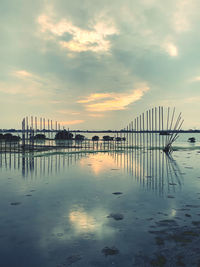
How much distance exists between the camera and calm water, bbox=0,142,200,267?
16.4 feet

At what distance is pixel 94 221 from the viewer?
7.05 metres

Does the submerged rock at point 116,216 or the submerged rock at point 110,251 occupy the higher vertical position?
the submerged rock at point 110,251

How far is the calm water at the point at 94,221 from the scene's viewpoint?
5.01 m

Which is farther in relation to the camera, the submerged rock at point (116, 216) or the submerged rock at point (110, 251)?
Answer: the submerged rock at point (116, 216)

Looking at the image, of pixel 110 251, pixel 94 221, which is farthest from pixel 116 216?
pixel 110 251

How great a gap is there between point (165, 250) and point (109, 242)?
152 centimetres

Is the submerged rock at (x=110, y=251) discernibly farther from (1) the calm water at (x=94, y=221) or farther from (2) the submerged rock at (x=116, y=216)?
(2) the submerged rock at (x=116, y=216)

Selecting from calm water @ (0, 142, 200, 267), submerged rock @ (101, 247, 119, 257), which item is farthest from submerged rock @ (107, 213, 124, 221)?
submerged rock @ (101, 247, 119, 257)

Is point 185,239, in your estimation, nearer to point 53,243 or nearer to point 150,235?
point 150,235

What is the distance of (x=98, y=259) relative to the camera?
15.9ft

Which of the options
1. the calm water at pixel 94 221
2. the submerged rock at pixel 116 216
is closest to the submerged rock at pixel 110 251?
the calm water at pixel 94 221

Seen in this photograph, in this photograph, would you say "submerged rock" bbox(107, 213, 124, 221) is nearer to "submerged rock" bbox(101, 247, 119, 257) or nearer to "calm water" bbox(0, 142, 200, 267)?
"calm water" bbox(0, 142, 200, 267)

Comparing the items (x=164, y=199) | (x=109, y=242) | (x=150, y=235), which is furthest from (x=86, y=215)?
(x=164, y=199)

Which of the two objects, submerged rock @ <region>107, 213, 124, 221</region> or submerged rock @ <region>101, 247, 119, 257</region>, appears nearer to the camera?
submerged rock @ <region>101, 247, 119, 257</region>
